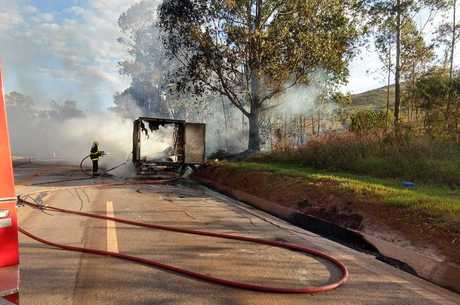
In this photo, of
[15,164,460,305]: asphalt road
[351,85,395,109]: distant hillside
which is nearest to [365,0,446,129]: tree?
[15,164,460,305]: asphalt road

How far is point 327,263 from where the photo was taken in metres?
5.49

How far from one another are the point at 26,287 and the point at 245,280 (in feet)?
7.50

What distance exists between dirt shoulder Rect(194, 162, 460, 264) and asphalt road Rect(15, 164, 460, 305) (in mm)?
775

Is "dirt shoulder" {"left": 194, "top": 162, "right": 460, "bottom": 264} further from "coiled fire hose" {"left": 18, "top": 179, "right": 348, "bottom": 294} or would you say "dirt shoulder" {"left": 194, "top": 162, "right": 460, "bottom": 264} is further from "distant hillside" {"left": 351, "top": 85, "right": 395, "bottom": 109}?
"distant hillside" {"left": 351, "top": 85, "right": 395, "bottom": 109}

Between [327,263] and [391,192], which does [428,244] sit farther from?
[391,192]

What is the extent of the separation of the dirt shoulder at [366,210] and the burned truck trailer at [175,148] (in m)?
5.54

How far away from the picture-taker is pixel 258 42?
→ 789 inches

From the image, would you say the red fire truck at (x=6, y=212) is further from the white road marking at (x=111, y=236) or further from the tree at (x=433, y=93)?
the tree at (x=433, y=93)

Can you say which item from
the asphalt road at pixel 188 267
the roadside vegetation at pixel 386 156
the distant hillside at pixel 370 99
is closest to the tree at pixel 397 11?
the roadside vegetation at pixel 386 156

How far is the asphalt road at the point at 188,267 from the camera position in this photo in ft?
13.6

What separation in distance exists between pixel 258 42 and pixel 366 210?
1372cm

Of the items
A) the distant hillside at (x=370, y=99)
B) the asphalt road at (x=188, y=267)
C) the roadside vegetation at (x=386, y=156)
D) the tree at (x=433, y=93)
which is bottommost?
the asphalt road at (x=188, y=267)

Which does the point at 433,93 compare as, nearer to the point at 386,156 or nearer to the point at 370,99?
the point at 386,156

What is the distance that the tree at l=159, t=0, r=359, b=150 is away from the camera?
65.8ft
